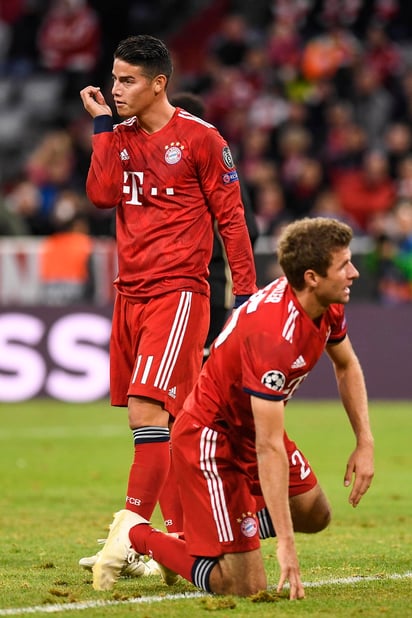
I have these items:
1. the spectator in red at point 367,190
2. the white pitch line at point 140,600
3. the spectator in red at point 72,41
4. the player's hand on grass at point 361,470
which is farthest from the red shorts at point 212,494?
the spectator in red at point 72,41

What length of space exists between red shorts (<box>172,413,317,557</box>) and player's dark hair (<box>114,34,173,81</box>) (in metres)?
1.72

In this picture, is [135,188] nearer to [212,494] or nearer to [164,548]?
[212,494]

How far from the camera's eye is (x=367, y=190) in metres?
18.1

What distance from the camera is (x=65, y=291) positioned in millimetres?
15602

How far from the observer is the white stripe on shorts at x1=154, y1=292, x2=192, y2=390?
21.3ft

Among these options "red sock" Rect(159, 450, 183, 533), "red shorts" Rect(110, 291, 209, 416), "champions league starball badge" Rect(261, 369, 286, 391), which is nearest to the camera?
"champions league starball badge" Rect(261, 369, 286, 391)

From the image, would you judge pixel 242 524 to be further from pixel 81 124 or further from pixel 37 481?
pixel 81 124

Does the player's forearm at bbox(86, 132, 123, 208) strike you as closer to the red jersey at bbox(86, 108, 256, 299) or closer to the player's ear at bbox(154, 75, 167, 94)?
the red jersey at bbox(86, 108, 256, 299)

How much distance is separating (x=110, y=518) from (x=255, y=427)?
9.87 ft

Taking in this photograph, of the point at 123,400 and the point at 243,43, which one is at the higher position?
the point at 243,43

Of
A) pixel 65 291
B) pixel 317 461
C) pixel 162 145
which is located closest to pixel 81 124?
pixel 65 291

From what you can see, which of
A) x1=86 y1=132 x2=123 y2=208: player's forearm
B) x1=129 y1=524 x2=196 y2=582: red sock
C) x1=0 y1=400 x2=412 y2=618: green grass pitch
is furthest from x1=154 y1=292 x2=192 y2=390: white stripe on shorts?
x1=0 y1=400 x2=412 y2=618: green grass pitch

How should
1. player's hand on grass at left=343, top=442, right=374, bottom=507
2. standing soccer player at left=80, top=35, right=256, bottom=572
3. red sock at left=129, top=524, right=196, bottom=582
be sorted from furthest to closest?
standing soccer player at left=80, top=35, right=256, bottom=572 → red sock at left=129, top=524, right=196, bottom=582 → player's hand on grass at left=343, top=442, right=374, bottom=507

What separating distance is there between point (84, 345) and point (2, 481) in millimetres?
4859
